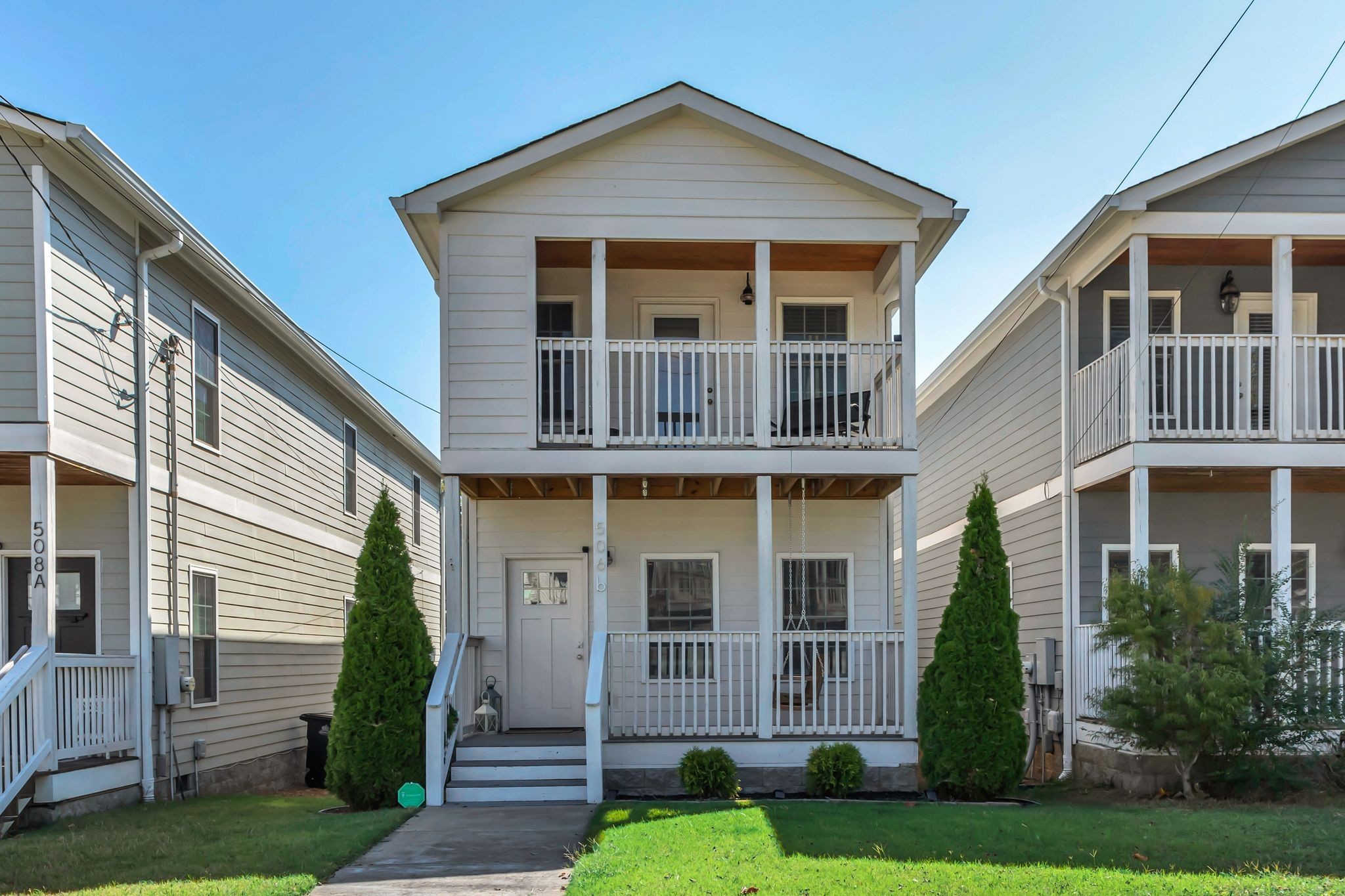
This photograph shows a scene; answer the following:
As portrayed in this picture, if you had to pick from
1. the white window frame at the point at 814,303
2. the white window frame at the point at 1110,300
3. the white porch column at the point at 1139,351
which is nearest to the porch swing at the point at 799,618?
the white window frame at the point at 814,303

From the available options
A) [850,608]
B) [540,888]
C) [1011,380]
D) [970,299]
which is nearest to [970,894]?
[540,888]

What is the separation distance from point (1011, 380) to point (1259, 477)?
12.4 feet

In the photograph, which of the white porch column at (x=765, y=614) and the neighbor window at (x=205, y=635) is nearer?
the white porch column at (x=765, y=614)

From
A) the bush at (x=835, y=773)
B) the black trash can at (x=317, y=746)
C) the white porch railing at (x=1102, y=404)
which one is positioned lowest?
the black trash can at (x=317, y=746)

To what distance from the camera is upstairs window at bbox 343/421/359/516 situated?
58.2 feet

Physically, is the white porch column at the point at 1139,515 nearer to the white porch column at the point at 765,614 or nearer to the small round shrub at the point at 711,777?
the white porch column at the point at 765,614

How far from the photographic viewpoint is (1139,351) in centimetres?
1095

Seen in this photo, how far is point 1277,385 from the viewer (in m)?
11.2

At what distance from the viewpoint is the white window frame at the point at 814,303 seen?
41.9 feet

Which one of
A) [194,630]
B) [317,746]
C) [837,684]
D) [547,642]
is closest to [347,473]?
[317,746]

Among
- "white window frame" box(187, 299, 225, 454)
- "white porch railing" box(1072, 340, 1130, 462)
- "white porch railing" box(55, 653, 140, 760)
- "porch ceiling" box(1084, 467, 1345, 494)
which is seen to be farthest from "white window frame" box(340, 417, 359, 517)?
"porch ceiling" box(1084, 467, 1345, 494)

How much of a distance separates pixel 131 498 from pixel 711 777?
5965 mm

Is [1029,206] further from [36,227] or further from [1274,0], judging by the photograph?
[36,227]

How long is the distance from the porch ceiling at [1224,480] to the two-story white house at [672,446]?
8.48 feet
